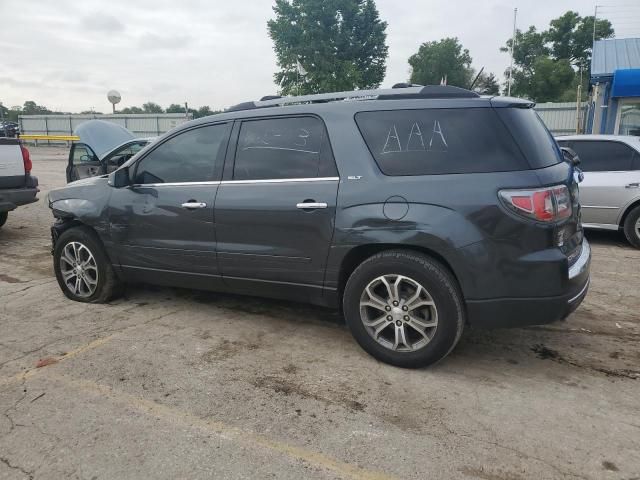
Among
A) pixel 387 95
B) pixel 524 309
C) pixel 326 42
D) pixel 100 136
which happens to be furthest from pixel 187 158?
pixel 326 42

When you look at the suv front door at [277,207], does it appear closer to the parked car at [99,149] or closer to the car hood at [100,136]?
Answer: the parked car at [99,149]

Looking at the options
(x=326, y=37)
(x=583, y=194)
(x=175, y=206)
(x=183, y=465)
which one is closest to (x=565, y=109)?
(x=583, y=194)

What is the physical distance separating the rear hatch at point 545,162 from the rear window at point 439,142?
0.07 metres

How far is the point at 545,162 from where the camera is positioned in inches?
127

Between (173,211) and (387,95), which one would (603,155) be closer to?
(387,95)

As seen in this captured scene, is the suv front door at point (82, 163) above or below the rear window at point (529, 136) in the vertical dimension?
below

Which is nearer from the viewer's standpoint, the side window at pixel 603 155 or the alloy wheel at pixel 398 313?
the alloy wheel at pixel 398 313

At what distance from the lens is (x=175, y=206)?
4.22m

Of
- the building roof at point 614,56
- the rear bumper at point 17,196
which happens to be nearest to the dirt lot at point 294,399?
the rear bumper at point 17,196

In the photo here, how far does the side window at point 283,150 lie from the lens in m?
3.67

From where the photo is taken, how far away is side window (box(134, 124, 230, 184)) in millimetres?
4137

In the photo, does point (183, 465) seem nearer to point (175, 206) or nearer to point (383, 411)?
point (383, 411)

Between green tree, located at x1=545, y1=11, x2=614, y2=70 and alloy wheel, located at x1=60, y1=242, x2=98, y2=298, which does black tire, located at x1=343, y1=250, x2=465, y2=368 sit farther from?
green tree, located at x1=545, y1=11, x2=614, y2=70

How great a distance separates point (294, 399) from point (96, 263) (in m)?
2.66
